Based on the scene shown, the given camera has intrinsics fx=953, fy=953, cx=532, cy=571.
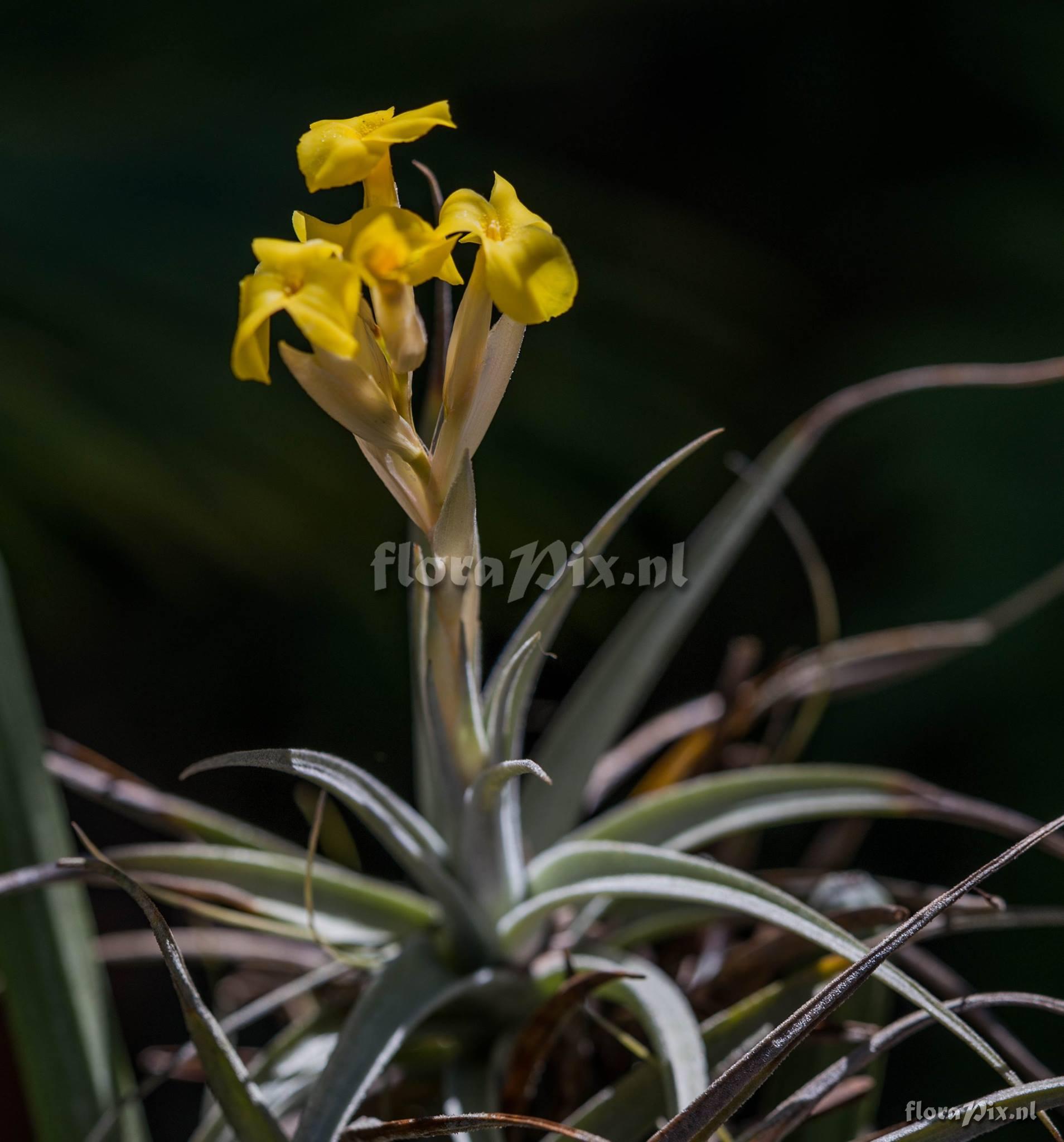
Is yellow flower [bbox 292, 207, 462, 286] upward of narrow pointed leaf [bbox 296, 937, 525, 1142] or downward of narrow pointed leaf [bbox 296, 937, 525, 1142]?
upward

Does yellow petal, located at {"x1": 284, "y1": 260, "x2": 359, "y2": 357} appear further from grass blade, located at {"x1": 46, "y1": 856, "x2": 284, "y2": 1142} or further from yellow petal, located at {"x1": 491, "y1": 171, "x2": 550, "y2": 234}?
grass blade, located at {"x1": 46, "y1": 856, "x2": 284, "y2": 1142}

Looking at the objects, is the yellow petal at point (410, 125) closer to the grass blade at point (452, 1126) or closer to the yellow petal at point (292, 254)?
the yellow petal at point (292, 254)

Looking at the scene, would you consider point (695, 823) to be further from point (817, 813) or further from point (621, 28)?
point (621, 28)

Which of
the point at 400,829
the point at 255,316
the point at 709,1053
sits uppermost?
the point at 255,316

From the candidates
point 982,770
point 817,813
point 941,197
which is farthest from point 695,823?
point 941,197

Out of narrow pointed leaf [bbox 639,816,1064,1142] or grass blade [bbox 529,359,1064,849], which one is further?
grass blade [bbox 529,359,1064,849]

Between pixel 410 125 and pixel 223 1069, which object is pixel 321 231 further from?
pixel 223 1069

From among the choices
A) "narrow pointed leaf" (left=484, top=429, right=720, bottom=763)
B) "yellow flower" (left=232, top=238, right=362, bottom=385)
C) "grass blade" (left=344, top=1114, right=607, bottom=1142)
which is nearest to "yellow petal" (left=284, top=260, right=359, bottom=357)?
"yellow flower" (left=232, top=238, right=362, bottom=385)

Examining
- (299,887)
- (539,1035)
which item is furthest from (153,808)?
(539,1035)
